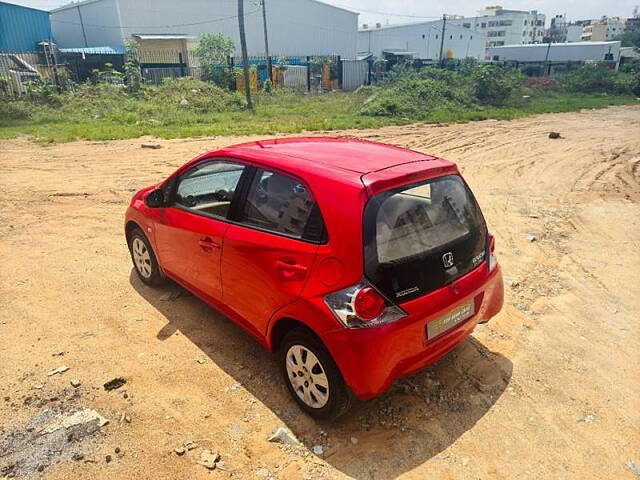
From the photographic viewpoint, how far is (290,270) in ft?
9.16

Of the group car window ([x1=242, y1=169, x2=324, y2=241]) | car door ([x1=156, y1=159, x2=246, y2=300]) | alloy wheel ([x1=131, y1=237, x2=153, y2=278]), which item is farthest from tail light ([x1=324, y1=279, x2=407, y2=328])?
alloy wheel ([x1=131, y1=237, x2=153, y2=278])

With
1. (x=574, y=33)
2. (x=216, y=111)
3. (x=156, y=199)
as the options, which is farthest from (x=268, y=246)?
(x=574, y=33)

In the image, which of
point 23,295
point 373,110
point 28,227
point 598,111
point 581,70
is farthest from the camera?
point 581,70

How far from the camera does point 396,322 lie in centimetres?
255

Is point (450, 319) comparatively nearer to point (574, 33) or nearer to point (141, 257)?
point (141, 257)

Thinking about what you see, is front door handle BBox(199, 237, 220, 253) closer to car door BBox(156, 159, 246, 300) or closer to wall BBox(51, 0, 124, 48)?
car door BBox(156, 159, 246, 300)

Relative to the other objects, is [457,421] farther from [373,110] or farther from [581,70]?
[581,70]

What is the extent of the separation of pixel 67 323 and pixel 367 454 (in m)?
2.95

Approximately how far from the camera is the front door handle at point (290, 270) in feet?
8.95

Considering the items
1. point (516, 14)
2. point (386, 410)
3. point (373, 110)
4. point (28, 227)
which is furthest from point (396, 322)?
point (516, 14)

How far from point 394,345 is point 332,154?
1.41m

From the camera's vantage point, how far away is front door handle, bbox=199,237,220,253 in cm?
343

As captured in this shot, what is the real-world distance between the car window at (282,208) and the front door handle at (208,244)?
0.38 m

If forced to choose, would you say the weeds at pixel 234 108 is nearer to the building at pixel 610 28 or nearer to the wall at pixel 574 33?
the building at pixel 610 28
